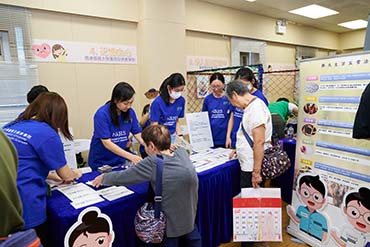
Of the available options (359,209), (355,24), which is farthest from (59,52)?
(355,24)

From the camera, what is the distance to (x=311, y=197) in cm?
208

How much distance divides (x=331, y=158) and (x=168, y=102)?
139cm

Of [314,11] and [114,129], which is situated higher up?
[314,11]

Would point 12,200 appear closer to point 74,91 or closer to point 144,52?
point 74,91

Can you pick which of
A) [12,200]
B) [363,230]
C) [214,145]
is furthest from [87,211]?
[363,230]

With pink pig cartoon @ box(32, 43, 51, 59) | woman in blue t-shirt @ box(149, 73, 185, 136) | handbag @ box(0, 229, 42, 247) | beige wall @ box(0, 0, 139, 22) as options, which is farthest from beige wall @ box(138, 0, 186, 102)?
handbag @ box(0, 229, 42, 247)

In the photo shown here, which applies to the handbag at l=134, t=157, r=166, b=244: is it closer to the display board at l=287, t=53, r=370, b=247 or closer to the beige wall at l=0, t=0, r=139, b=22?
the display board at l=287, t=53, r=370, b=247

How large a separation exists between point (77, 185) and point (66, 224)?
40cm

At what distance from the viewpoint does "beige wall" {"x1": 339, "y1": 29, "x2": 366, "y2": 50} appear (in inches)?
278

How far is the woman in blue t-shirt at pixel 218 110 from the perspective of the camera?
2.53 metres

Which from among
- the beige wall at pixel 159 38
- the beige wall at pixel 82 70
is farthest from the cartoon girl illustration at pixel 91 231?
the beige wall at pixel 159 38

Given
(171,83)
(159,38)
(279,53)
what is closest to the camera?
(171,83)

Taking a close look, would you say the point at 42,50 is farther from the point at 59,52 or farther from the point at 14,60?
the point at 14,60

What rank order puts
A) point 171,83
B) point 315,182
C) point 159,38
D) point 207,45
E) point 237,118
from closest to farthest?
1. point 315,182
2. point 171,83
3. point 237,118
4. point 159,38
5. point 207,45
